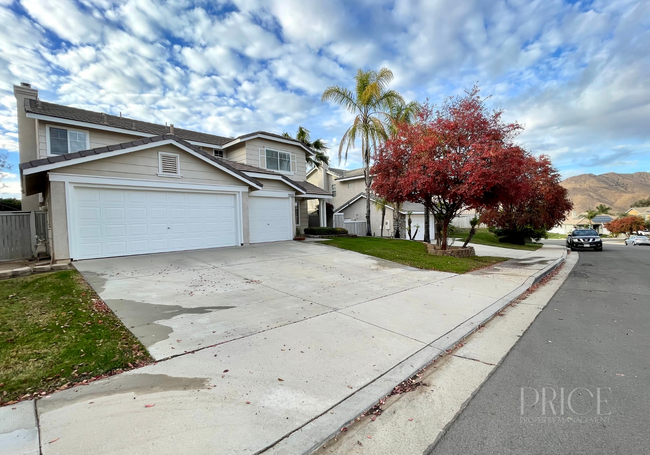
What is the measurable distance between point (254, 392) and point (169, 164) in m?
10.9

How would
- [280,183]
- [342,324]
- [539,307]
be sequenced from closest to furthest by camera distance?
[342,324], [539,307], [280,183]

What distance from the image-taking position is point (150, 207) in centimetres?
1138

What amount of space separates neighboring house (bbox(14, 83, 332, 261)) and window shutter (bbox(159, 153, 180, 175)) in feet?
0.12

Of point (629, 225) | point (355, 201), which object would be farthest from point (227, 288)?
point (629, 225)

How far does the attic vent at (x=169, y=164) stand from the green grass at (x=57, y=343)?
642 cm

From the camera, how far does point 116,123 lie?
52.1ft

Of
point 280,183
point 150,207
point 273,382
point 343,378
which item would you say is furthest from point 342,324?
point 280,183

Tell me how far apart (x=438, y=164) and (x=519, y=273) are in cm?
471

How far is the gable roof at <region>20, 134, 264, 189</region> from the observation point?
9.04 m

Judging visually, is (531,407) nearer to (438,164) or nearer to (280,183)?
(438,164)

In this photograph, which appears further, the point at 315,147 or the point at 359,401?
the point at 315,147

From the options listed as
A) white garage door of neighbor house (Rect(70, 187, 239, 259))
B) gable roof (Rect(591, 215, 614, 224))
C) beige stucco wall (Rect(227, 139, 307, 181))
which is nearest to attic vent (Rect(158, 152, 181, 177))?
white garage door of neighbor house (Rect(70, 187, 239, 259))

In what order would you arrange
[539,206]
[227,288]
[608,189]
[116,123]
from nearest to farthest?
[227,288]
[116,123]
[539,206]
[608,189]

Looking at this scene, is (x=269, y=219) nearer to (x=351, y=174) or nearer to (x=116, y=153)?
(x=116, y=153)
